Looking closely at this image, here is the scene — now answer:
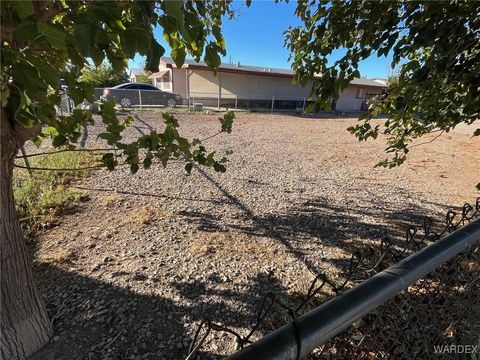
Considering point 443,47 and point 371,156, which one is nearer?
point 443,47

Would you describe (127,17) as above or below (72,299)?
above

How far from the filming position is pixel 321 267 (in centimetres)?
290

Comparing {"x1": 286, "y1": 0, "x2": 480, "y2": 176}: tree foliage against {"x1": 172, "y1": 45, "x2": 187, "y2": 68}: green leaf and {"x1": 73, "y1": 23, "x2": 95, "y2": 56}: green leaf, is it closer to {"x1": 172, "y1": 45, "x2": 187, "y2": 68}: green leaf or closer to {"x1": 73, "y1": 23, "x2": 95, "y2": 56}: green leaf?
{"x1": 172, "y1": 45, "x2": 187, "y2": 68}: green leaf

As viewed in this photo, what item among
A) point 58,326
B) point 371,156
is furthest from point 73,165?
point 371,156

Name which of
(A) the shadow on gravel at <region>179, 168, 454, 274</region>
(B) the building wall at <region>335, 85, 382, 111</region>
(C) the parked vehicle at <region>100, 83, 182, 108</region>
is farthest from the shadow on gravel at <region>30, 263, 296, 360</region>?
(B) the building wall at <region>335, 85, 382, 111</region>

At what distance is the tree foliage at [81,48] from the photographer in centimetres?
65

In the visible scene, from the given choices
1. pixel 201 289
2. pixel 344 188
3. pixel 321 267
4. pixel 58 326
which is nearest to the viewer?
pixel 58 326

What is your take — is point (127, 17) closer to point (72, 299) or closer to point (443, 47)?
point (443, 47)

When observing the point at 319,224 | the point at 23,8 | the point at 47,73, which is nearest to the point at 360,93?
the point at 319,224

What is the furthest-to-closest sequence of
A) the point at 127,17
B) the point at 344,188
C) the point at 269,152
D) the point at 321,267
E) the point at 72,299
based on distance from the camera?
the point at 269,152 < the point at 344,188 < the point at 321,267 < the point at 72,299 < the point at 127,17

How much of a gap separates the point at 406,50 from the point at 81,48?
1887 millimetres

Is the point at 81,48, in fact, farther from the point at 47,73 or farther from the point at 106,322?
the point at 106,322

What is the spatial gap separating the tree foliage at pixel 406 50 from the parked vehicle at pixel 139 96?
15.3m

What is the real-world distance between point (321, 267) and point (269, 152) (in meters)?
5.45
